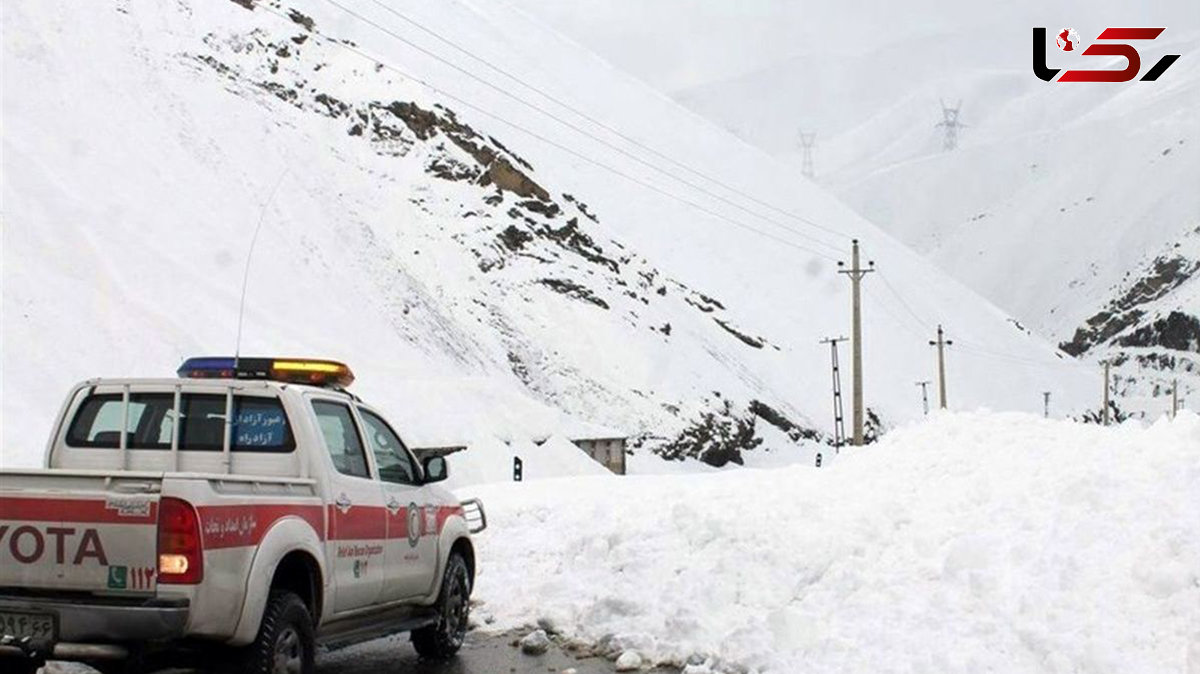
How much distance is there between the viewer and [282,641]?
6922 mm

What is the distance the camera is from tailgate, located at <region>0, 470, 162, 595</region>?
6.26 meters

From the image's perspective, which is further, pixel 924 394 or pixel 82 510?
pixel 924 394

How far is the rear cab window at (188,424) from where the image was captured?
7.95 m

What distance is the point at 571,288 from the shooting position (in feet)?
212

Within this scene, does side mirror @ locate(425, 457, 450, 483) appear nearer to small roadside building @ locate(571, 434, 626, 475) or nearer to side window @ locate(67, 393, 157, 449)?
side window @ locate(67, 393, 157, 449)

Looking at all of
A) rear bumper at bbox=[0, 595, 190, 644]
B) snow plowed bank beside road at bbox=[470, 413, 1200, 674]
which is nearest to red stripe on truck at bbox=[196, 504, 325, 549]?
rear bumper at bbox=[0, 595, 190, 644]

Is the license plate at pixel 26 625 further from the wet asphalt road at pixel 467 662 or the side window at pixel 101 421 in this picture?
the wet asphalt road at pixel 467 662

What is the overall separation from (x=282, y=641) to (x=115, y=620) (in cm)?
99

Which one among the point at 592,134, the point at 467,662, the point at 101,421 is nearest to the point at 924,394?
the point at 592,134

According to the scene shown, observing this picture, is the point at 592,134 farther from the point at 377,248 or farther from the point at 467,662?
the point at 467,662

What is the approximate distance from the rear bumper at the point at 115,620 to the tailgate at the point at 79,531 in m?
0.09

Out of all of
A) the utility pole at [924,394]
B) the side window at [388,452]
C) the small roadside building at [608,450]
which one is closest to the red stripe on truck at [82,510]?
the side window at [388,452]

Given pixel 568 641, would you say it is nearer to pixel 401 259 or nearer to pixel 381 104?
pixel 401 259

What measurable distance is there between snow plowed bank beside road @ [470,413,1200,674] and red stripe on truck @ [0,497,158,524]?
4.46 meters
